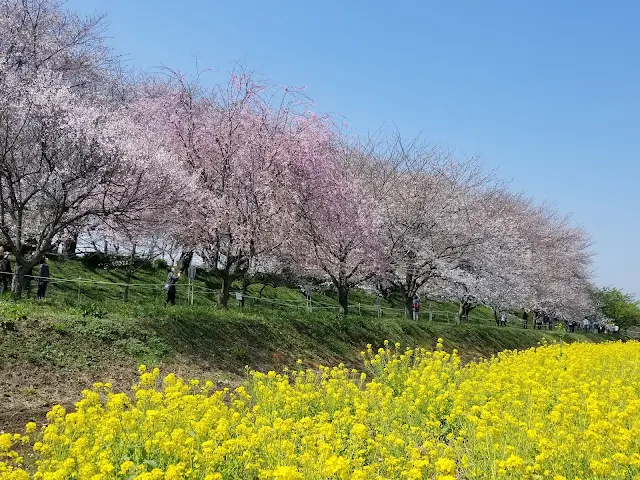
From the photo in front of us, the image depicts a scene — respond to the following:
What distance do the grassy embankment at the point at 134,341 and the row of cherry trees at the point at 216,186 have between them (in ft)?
7.26

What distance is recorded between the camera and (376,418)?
702 centimetres

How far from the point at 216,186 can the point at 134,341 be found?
25.6 ft

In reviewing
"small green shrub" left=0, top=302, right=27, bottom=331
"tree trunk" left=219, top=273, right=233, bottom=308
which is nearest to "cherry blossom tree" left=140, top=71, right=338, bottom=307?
"tree trunk" left=219, top=273, right=233, bottom=308

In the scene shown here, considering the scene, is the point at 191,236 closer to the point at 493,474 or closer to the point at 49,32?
the point at 49,32

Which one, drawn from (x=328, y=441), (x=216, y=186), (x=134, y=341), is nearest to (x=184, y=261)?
(x=216, y=186)

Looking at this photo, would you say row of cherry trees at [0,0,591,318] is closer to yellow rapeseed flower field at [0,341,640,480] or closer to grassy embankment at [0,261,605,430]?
grassy embankment at [0,261,605,430]

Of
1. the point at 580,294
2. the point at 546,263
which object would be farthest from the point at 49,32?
the point at 580,294

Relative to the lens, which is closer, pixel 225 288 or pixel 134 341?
pixel 134 341

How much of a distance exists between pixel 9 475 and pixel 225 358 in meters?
9.14

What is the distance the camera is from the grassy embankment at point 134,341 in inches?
395

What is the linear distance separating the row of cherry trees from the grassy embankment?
7.26 ft

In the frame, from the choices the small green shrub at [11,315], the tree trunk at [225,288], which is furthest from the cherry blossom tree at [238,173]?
the small green shrub at [11,315]

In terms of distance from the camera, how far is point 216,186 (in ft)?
62.7

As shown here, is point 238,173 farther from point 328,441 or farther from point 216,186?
point 328,441
